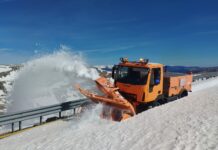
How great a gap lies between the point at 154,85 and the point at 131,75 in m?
1.19

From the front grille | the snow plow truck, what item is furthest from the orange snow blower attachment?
the front grille

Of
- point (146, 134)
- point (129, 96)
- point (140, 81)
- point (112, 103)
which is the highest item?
point (140, 81)

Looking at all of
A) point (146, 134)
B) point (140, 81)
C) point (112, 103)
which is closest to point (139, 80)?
point (140, 81)

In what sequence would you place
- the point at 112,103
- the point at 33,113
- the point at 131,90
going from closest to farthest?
the point at 112,103, the point at 33,113, the point at 131,90

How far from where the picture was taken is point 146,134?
284 inches

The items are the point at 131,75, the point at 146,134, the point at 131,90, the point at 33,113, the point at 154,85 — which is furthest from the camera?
the point at 131,75

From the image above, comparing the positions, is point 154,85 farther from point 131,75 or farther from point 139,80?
point 131,75

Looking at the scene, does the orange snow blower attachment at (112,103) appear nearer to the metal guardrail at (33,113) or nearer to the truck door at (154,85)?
the truck door at (154,85)

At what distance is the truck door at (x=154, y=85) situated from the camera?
11.4 metres

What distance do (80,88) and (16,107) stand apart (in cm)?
670

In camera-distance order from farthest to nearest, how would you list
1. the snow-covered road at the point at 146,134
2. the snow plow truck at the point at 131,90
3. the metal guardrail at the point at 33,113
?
the snow plow truck at the point at 131,90 < the metal guardrail at the point at 33,113 < the snow-covered road at the point at 146,134

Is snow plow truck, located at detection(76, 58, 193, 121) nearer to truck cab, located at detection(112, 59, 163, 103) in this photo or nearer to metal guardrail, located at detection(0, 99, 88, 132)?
truck cab, located at detection(112, 59, 163, 103)

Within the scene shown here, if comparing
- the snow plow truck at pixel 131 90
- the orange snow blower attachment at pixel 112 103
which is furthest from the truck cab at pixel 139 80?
the orange snow blower attachment at pixel 112 103

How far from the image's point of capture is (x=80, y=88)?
1084 cm
